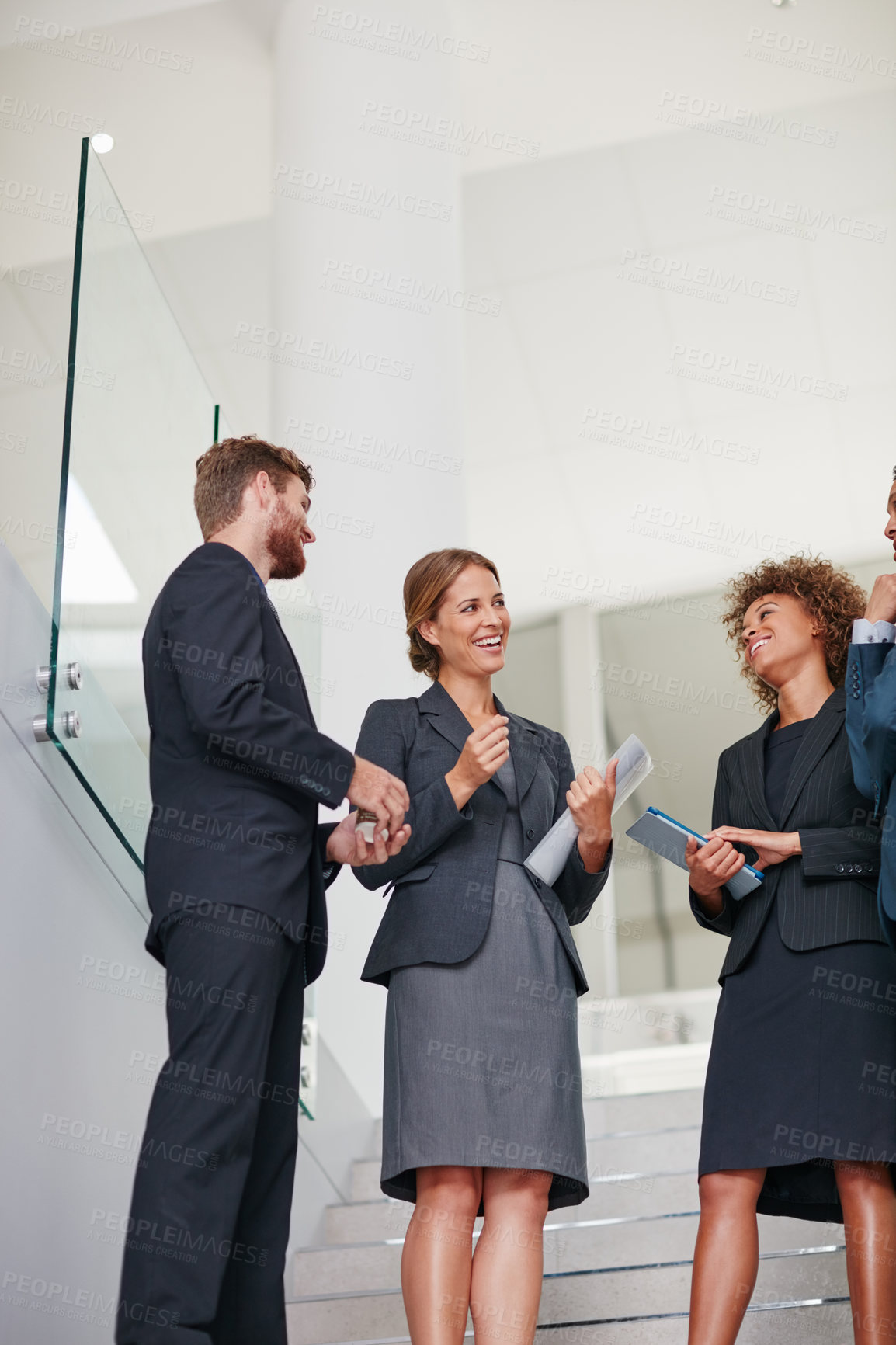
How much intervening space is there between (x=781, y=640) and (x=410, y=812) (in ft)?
3.08

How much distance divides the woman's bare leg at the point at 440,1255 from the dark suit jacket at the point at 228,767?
424mm

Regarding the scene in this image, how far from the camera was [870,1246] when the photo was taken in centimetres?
227

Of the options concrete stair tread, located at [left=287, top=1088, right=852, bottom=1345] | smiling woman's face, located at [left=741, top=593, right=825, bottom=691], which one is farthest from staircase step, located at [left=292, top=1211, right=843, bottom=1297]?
smiling woman's face, located at [left=741, top=593, right=825, bottom=691]

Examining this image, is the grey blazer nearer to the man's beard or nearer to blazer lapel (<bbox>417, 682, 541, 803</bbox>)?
blazer lapel (<bbox>417, 682, 541, 803</bbox>)

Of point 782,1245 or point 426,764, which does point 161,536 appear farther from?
point 782,1245

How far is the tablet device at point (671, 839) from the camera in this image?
2.51m

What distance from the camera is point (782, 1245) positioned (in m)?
3.15

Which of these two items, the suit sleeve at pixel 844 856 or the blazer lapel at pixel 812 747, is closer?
the suit sleeve at pixel 844 856

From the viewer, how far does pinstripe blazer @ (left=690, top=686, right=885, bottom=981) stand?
2488 mm

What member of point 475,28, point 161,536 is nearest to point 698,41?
point 475,28

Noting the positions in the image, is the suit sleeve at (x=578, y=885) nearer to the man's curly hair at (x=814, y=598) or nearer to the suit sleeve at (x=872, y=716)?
the suit sleeve at (x=872, y=716)

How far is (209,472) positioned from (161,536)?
80cm

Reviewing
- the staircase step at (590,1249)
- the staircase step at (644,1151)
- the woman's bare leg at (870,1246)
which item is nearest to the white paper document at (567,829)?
the woman's bare leg at (870,1246)

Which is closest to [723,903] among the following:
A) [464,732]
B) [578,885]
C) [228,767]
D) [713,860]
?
[713,860]
